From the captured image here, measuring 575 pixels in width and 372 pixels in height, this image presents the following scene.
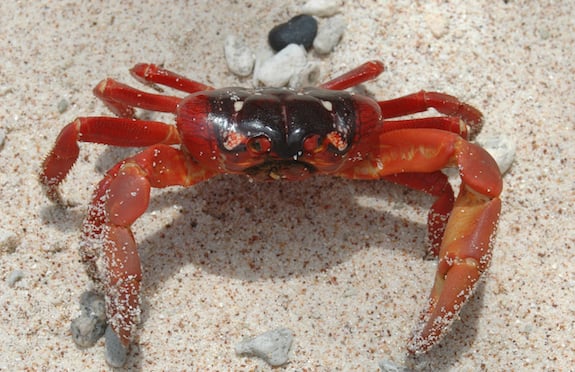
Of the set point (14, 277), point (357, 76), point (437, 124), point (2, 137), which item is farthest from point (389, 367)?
point (2, 137)

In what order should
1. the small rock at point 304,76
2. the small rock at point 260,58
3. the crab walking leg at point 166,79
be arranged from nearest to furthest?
the crab walking leg at point 166,79 < the small rock at point 304,76 < the small rock at point 260,58

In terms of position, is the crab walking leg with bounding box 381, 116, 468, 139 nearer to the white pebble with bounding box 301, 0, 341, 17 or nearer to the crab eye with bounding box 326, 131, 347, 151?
the crab eye with bounding box 326, 131, 347, 151

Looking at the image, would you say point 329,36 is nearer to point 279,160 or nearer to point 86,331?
point 279,160

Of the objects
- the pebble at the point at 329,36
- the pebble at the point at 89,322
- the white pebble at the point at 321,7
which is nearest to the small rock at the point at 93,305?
the pebble at the point at 89,322

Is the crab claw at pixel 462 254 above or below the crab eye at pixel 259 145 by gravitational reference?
below

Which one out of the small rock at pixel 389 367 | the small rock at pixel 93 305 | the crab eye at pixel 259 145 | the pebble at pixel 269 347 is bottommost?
the small rock at pixel 389 367

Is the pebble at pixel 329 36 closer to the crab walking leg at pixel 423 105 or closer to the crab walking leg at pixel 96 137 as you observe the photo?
the crab walking leg at pixel 423 105

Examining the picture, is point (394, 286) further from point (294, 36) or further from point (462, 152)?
point (294, 36)

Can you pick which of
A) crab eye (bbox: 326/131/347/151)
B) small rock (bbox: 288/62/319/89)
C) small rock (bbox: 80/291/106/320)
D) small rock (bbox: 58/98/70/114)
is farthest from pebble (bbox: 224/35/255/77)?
small rock (bbox: 80/291/106/320)
